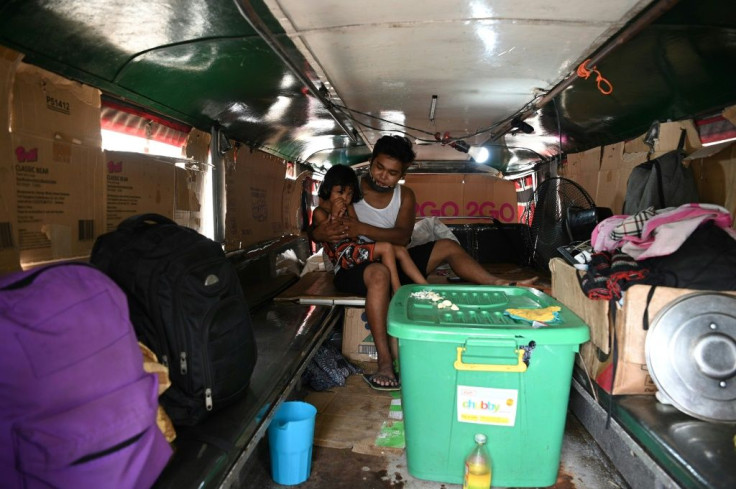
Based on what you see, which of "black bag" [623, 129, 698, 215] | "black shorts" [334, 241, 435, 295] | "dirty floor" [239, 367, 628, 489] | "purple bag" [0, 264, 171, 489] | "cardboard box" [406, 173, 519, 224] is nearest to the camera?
"purple bag" [0, 264, 171, 489]

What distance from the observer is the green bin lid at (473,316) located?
6.19ft

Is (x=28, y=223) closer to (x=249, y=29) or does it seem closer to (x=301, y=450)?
(x=249, y=29)

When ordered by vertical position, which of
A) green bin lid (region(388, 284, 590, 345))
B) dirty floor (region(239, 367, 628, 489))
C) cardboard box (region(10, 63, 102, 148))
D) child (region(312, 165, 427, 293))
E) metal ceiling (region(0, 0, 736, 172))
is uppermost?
metal ceiling (region(0, 0, 736, 172))

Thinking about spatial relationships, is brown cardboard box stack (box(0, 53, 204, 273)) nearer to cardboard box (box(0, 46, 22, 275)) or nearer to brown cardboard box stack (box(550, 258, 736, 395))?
cardboard box (box(0, 46, 22, 275))

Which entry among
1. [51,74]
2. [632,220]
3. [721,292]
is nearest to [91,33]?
[51,74]

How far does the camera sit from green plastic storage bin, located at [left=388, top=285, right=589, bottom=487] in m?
1.89

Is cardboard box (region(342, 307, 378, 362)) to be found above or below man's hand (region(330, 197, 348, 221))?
below

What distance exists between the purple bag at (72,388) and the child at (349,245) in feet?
7.30

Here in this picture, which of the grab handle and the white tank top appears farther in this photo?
the white tank top

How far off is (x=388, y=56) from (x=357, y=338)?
2.06 m

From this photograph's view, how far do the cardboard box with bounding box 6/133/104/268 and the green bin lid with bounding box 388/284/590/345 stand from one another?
1.40 metres

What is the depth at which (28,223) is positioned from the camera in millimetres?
1766

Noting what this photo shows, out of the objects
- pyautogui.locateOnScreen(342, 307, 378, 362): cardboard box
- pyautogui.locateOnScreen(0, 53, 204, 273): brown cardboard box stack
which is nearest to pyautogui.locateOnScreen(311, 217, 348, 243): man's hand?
pyautogui.locateOnScreen(342, 307, 378, 362): cardboard box

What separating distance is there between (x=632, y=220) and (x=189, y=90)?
7.95 ft
